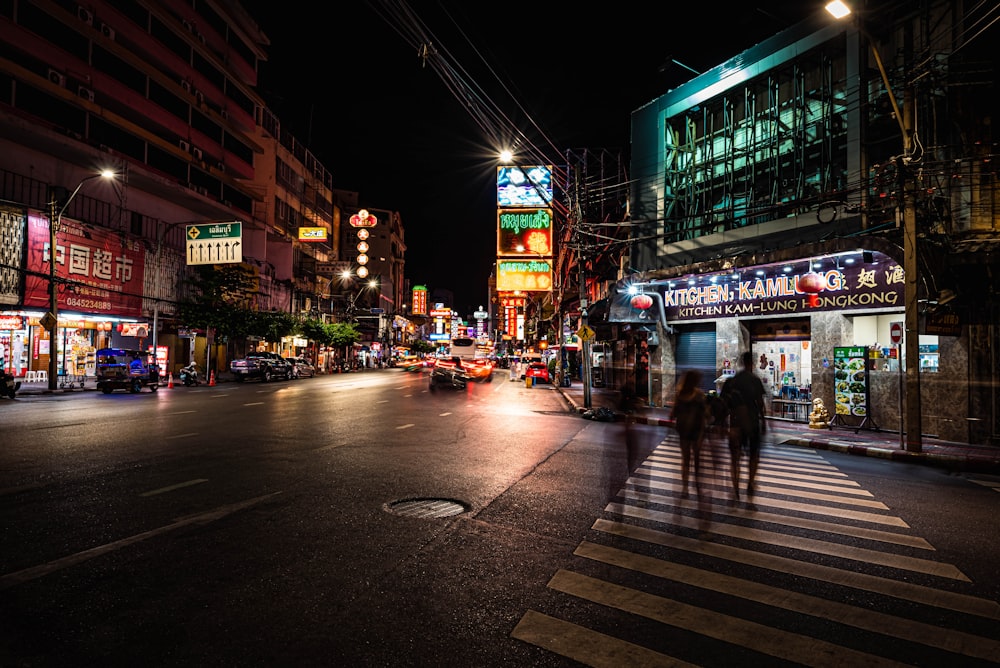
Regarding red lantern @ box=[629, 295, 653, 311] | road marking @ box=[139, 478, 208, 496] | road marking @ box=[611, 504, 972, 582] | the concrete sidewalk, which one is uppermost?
red lantern @ box=[629, 295, 653, 311]

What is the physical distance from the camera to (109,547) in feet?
16.6

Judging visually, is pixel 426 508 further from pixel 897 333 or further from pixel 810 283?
pixel 810 283

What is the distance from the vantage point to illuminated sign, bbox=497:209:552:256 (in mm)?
43188

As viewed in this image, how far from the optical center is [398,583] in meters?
4.46

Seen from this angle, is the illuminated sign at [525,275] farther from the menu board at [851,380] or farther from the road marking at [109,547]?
the road marking at [109,547]

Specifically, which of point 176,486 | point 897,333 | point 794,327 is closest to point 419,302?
point 794,327

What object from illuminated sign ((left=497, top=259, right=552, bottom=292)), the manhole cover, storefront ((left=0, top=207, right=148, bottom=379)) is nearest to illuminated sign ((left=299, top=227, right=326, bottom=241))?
storefront ((left=0, top=207, right=148, bottom=379))

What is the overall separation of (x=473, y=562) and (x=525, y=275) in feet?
127

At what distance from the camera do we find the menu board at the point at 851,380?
15.9m

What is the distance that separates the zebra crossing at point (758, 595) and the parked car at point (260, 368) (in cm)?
3625

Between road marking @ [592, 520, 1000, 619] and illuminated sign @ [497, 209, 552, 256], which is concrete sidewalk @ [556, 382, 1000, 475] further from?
illuminated sign @ [497, 209, 552, 256]

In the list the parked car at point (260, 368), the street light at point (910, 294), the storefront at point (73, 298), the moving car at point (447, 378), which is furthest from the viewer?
the parked car at point (260, 368)

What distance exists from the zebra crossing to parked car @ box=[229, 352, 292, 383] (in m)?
Result: 36.2

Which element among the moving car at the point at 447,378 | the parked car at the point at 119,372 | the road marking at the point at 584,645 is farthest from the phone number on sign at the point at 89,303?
the road marking at the point at 584,645
